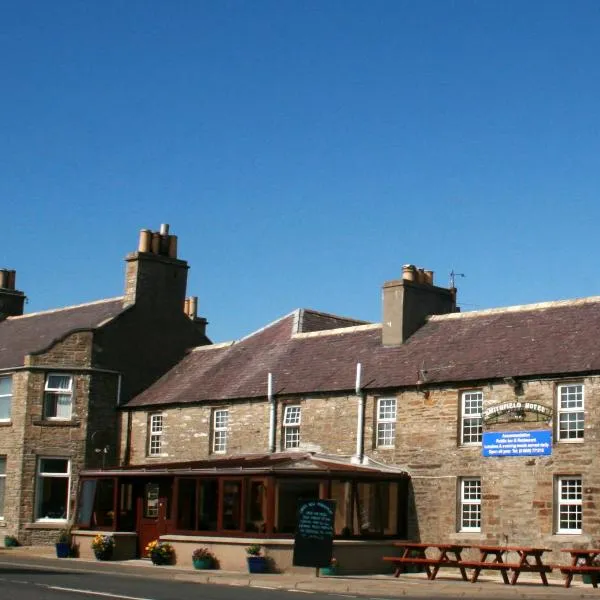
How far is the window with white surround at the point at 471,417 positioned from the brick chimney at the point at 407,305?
4.43 meters

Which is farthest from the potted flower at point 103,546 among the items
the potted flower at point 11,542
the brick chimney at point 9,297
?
the brick chimney at point 9,297

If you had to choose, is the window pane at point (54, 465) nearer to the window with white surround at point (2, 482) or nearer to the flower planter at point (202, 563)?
the window with white surround at point (2, 482)

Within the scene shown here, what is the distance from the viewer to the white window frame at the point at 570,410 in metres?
28.6

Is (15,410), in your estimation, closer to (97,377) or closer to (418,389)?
(97,377)

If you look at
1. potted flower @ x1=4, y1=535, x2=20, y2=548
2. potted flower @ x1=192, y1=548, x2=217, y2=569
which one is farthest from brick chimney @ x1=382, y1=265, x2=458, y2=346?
potted flower @ x1=4, y1=535, x2=20, y2=548

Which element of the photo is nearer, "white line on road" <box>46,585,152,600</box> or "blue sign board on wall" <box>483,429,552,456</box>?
"white line on road" <box>46,585,152,600</box>

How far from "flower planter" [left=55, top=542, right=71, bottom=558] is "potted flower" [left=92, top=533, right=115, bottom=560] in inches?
62.4

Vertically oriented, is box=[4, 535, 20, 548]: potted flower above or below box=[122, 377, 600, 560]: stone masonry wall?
below

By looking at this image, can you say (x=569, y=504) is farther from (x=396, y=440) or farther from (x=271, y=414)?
(x=271, y=414)

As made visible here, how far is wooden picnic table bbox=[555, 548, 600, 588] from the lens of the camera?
25406 mm

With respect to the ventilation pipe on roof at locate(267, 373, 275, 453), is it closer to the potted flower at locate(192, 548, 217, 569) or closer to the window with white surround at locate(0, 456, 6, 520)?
the potted flower at locate(192, 548, 217, 569)

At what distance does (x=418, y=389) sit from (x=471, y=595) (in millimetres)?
9469

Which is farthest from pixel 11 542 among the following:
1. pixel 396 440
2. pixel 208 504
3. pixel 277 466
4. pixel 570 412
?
pixel 570 412

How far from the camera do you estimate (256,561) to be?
96.7ft
